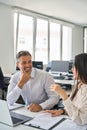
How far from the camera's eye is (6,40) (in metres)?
5.36

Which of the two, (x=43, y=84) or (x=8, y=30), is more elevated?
(x=8, y=30)

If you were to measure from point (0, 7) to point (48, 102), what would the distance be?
3.89 metres

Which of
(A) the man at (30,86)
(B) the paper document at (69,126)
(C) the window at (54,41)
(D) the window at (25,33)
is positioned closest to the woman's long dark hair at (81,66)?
(B) the paper document at (69,126)

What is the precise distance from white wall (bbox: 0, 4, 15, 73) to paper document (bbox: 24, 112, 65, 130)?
151 inches

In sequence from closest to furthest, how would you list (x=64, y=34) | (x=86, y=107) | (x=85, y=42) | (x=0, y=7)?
1. (x=86, y=107)
2. (x=0, y=7)
3. (x=64, y=34)
4. (x=85, y=42)

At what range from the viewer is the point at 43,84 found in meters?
2.08

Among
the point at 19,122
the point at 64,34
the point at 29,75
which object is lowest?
the point at 19,122

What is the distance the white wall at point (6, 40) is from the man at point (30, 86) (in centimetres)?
324

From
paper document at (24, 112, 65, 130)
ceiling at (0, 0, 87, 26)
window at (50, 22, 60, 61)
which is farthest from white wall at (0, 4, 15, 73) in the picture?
paper document at (24, 112, 65, 130)

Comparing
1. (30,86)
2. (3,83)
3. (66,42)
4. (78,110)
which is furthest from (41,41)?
(78,110)

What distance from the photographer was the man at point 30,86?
6.51 feet

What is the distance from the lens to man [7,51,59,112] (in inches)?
78.2

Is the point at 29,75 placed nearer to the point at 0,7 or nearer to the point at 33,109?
the point at 33,109

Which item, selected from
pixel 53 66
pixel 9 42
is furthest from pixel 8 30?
pixel 53 66
